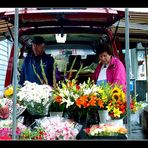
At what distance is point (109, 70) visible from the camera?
15.3 feet

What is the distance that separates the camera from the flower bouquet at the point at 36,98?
377 cm

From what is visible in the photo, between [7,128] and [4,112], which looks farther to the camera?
[4,112]

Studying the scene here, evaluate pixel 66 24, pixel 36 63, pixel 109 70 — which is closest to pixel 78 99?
pixel 109 70

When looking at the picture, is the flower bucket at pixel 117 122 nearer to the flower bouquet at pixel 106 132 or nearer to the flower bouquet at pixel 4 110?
the flower bouquet at pixel 106 132

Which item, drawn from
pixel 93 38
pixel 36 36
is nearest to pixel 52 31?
pixel 36 36

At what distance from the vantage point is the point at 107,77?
467 centimetres

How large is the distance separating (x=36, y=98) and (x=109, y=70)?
1.26m

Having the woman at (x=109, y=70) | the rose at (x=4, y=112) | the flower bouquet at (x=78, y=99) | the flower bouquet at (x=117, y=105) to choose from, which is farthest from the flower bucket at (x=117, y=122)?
the rose at (x=4, y=112)

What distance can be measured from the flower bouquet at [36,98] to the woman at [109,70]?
37.9 inches

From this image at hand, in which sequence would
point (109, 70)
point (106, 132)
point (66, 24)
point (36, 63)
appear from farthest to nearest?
1. point (66, 24)
2. point (36, 63)
3. point (109, 70)
4. point (106, 132)

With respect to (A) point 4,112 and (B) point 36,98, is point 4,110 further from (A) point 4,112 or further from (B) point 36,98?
(B) point 36,98

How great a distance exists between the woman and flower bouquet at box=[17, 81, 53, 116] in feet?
3.16

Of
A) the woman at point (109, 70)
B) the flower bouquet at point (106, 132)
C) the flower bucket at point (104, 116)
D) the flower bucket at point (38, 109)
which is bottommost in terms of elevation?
the flower bouquet at point (106, 132)
